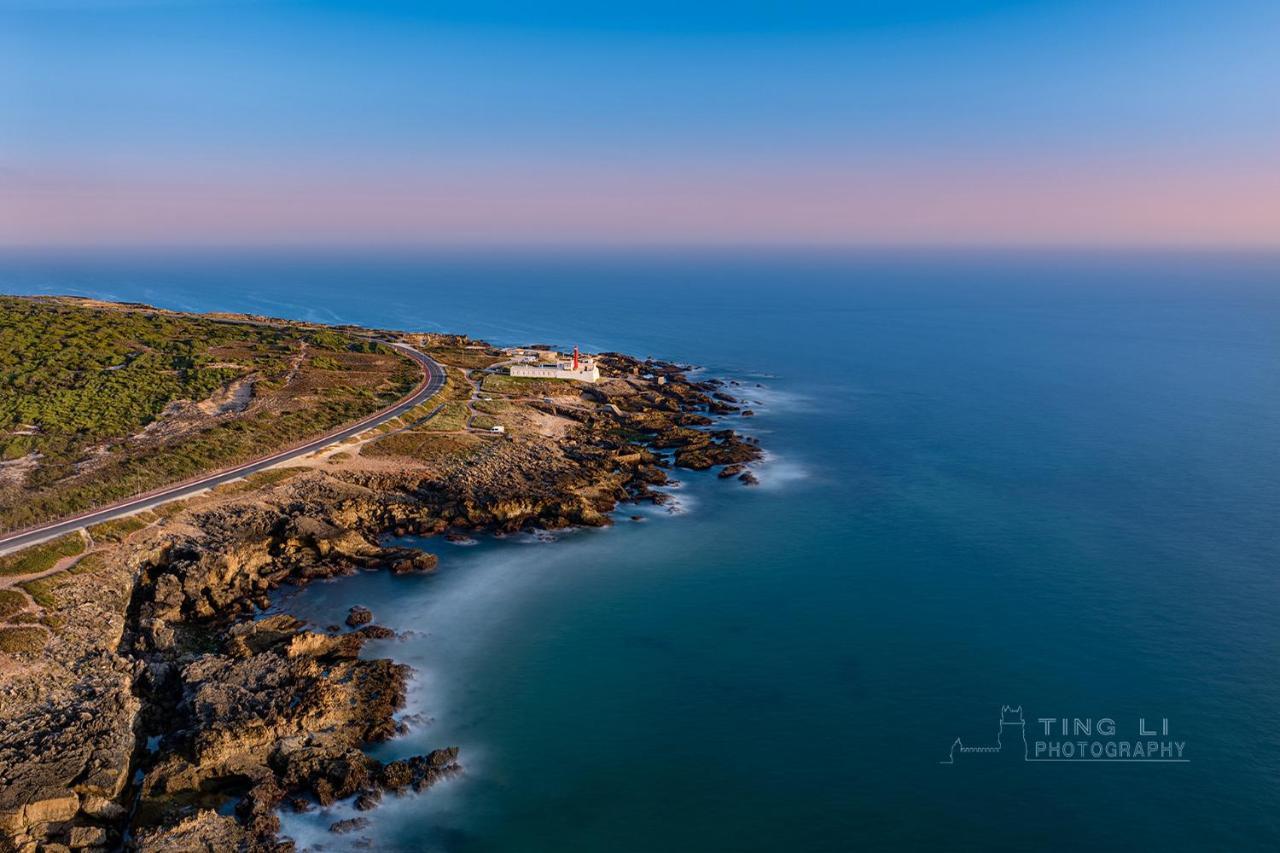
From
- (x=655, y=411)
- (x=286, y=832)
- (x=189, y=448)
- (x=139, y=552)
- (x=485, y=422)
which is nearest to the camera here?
(x=286, y=832)

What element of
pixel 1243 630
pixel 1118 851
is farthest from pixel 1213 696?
pixel 1118 851

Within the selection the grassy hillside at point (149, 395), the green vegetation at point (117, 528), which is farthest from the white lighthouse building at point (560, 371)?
the green vegetation at point (117, 528)

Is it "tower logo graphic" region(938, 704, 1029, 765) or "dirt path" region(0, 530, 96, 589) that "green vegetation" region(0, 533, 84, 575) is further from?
"tower logo graphic" region(938, 704, 1029, 765)

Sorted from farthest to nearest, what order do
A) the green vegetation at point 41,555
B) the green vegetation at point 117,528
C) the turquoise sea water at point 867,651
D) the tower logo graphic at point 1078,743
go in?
the green vegetation at point 117,528 → the green vegetation at point 41,555 → the tower logo graphic at point 1078,743 → the turquoise sea water at point 867,651

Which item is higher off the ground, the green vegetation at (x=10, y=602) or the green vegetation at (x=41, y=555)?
the green vegetation at (x=41, y=555)

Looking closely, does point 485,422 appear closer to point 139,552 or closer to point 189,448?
point 189,448

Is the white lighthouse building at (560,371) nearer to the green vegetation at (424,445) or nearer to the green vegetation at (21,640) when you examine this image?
the green vegetation at (424,445)
